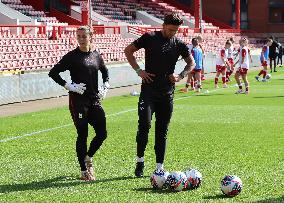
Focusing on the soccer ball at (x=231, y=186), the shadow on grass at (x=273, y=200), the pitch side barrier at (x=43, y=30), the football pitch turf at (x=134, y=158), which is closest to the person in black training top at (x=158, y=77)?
the football pitch turf at (x=134, y=158)

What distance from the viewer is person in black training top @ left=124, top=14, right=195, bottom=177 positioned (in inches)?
352

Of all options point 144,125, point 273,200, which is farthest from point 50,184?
Answer: point 273,200

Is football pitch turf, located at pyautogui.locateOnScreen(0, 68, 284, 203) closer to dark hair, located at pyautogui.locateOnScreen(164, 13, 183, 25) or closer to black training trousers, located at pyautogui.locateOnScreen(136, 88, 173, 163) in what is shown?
black training trousers, located at pyautogui.locateOnScreen(136, 88, 173, 163)

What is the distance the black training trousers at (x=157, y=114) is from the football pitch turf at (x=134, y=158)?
0.45 metres

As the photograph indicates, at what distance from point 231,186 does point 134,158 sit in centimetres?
327

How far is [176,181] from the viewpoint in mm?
8234

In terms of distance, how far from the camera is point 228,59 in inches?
1166

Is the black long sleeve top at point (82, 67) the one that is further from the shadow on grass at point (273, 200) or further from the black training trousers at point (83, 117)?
the shadow on grass at point (273, 200)

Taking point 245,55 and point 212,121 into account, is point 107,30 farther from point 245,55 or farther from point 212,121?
point 212,121

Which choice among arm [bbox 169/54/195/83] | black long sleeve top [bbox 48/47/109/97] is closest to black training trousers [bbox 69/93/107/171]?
black long sleeve top [bbox 48/47/109/97]

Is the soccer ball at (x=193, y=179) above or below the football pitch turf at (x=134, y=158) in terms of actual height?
above

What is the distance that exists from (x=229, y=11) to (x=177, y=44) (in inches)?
2537

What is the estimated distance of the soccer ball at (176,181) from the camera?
8.23 meters

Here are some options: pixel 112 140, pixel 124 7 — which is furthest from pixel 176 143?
pixel 124 7
